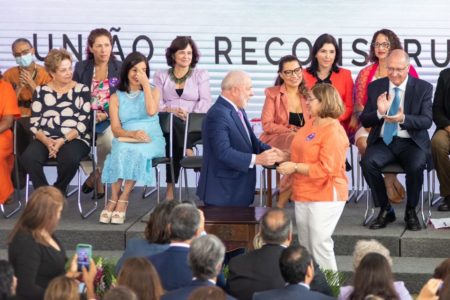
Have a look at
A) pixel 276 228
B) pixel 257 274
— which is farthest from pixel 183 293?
pixel 276 228

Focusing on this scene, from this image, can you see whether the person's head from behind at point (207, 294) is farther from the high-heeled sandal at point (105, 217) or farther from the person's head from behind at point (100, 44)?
the person's head from behind at point (100, 44)

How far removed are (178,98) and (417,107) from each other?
203 centimetres

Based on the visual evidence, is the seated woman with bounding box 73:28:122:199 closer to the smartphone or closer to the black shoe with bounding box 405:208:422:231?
the black shoe with bounding box 405:208:422:231

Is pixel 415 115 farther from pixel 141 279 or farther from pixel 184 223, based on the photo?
pixel 141 279

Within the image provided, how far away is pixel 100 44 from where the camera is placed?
394 inches

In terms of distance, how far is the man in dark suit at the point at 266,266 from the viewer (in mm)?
6555

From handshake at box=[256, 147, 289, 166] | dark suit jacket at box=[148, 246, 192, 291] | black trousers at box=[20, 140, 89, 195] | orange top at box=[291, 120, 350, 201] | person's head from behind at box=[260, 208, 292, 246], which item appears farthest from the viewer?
black trousers at box=[20, 140, 89, 195]

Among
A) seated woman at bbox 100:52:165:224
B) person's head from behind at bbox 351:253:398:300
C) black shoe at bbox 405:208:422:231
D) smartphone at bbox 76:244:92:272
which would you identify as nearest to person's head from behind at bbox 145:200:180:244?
smartphone at bbox 76:244:92:272

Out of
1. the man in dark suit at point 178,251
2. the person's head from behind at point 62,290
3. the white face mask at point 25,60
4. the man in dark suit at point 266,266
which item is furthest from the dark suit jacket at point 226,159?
the person's head from behind at point 62,290

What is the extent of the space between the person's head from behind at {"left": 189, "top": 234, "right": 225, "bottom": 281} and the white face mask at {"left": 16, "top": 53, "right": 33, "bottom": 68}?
4531 mm

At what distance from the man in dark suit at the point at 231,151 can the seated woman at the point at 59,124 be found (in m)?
1.47

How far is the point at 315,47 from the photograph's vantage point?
9758 mm

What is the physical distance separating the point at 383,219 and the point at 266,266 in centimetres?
269

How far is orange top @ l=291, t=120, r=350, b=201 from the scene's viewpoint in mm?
8023
